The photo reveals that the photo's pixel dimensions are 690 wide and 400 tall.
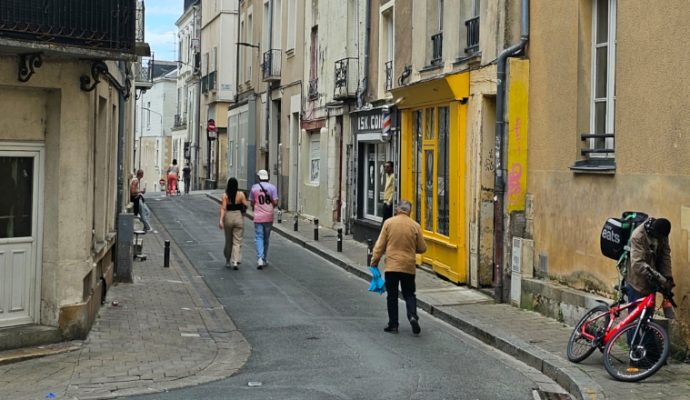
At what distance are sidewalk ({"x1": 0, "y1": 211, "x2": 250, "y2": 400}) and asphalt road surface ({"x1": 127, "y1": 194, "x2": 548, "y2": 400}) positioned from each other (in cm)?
28

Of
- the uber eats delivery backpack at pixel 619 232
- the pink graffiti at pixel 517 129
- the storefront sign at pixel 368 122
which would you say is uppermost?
the storefront sign at pixel 368 122

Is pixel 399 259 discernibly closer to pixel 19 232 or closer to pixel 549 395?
pixel 549 395

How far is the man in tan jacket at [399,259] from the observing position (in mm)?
10383

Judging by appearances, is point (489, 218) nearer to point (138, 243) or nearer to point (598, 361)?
point (598, 361)

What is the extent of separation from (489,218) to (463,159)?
111 centimetres

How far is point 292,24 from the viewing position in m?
27.6

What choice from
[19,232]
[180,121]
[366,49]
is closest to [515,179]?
[19,232]

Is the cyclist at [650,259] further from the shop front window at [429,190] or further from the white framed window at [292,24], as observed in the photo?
the white framed window at [292,24]

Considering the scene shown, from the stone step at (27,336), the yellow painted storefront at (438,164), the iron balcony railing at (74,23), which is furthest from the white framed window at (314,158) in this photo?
the stone step at (27,336)

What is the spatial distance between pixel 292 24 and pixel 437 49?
12.4 metres

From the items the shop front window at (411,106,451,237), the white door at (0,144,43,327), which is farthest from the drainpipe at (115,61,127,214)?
the shop front window at (411,106,451,237)

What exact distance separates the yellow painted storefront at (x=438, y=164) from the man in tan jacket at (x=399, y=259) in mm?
3454

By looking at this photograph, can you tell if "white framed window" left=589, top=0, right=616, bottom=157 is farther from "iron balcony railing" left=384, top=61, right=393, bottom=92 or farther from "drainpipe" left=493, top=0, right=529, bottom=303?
"iron balcony railing" left=384, top=61, right=393, bottom=92

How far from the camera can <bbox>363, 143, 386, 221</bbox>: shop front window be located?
19.7 m
